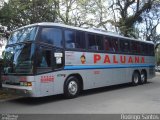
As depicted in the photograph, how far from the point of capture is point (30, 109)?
9523mm

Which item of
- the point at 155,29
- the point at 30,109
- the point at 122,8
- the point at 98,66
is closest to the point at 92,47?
the point at 98,66

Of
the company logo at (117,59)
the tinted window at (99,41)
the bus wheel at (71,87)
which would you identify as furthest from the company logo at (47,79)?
the tinted window at (99,41)

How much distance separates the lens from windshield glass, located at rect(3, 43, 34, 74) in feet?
33.8

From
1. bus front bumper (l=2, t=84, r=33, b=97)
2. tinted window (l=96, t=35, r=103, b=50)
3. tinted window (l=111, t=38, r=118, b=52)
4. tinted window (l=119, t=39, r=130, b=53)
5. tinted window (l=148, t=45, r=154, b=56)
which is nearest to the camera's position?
bus front bumper (l=2, t=84, r=33, b=97)

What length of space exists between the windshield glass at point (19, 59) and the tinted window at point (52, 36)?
0.67m

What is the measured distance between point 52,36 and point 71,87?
2477 millimetres

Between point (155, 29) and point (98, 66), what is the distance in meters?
34.3

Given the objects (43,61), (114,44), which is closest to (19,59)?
(43,61)

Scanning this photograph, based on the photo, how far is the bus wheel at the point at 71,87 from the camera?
11607 mm

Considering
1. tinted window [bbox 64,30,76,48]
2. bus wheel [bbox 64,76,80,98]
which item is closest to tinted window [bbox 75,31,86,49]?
tinted window [bbox 64,30,76,48]

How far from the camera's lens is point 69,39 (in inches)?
473

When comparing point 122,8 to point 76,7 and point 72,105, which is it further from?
point 72,105

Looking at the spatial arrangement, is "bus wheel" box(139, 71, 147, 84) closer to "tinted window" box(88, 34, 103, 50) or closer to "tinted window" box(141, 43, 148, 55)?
"tinted window" box(141, 43, 148, 55)

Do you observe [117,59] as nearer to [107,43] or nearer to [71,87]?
[107,43]
